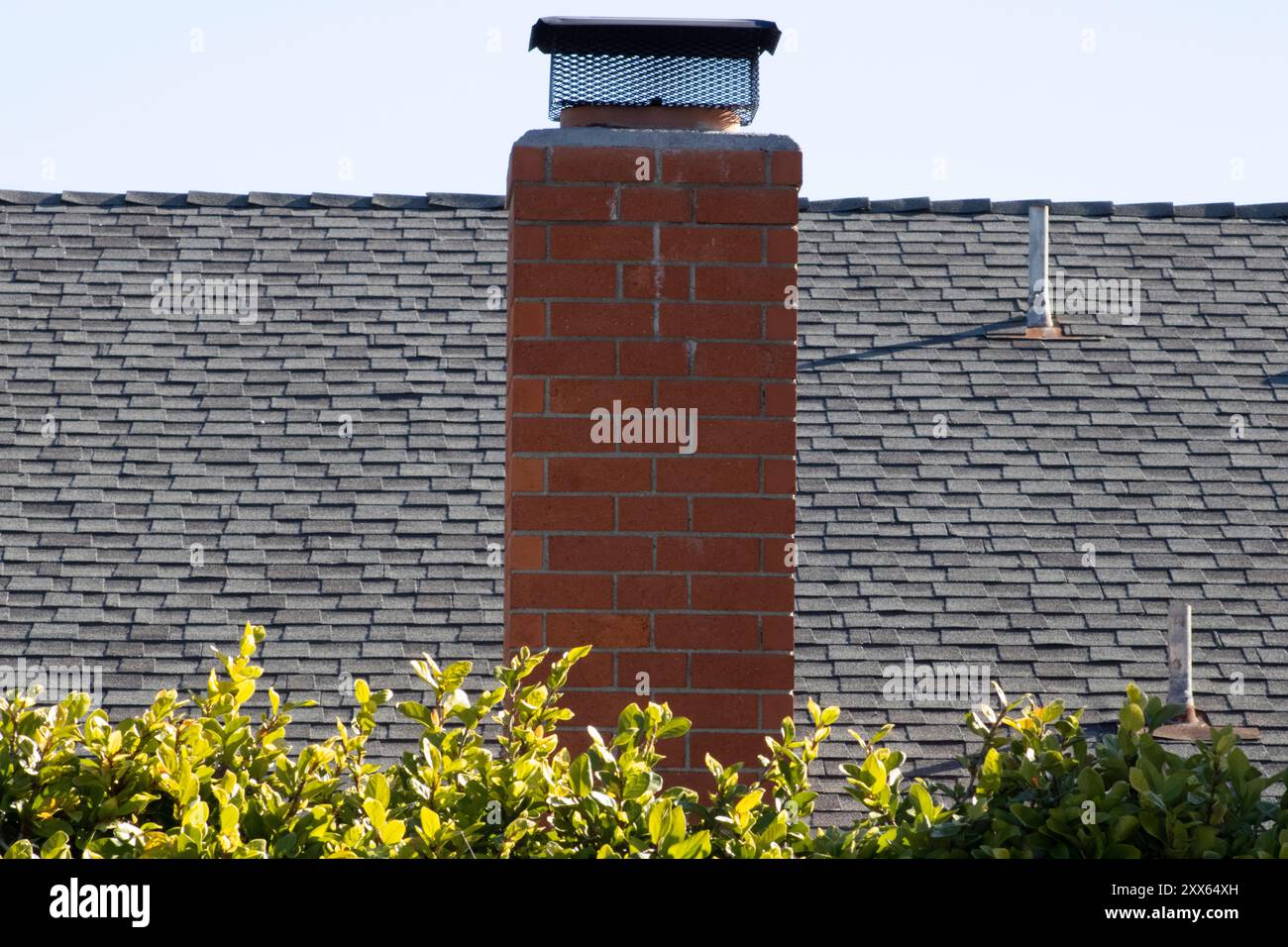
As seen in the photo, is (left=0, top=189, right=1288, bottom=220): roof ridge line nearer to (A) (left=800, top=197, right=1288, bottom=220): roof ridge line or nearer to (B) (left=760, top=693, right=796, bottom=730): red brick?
(A) (left=800, top=197, right=1288, bottom=220): roof ridge line

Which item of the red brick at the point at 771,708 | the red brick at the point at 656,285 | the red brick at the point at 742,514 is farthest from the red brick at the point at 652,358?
the red brick at the point at 771,708

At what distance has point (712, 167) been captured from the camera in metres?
3.40

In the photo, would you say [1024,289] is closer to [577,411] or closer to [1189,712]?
[1189,712]

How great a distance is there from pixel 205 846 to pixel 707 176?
1.93 metres

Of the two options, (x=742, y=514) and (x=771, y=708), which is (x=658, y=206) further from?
(x=771, y=708)

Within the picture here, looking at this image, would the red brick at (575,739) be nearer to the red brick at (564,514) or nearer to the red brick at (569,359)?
the red brick at (564,514)

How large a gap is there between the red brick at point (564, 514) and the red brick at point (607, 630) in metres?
0.06

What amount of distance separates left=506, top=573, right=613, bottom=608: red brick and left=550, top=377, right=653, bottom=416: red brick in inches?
15.6

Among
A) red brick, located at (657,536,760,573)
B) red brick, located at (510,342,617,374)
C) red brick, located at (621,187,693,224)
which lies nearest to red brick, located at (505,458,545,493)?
red brick, located at (510,342,617,374)

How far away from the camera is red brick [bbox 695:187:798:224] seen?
3381 millimetres

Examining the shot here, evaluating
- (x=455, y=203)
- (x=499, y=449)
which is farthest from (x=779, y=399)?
(x=455, y=203)

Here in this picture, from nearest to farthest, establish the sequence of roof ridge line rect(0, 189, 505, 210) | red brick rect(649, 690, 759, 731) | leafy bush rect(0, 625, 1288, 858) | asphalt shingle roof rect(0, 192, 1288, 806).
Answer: leafy bush rect(0, 625, 1288, 858) → red brick rect(649, 690, 759, 731) → asphalt shingle roof rect(0, 192, 1288, 806) → roof ridge line rect(0, 189, 505, 210)

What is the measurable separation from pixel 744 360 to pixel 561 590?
28.0 inches
